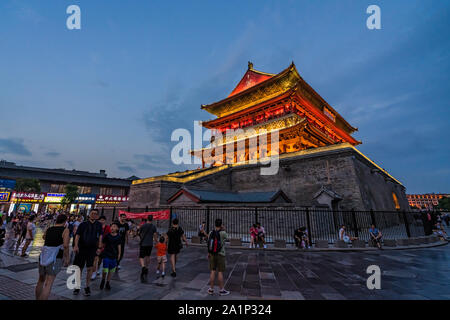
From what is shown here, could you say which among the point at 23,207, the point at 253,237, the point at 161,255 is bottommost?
the point at 253,237

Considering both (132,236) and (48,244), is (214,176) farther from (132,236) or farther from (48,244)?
(48,244)

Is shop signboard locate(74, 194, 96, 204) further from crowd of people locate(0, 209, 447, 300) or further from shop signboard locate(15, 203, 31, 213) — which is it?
crowd of people locate(0, 209, 447, 300)

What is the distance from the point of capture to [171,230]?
6.12 metres

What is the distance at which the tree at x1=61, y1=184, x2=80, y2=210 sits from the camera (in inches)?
1554

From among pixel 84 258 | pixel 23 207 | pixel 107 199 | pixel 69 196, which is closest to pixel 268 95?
pixel 84 258

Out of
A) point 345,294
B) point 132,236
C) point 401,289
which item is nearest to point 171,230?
point 345,294

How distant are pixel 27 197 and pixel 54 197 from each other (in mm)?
4503

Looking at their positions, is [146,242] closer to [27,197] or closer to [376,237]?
[376,237]

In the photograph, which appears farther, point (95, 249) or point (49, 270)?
point (95, 249)

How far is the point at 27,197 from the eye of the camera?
1419 inches

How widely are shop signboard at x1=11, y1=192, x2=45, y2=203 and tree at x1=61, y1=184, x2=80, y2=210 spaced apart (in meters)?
3.70

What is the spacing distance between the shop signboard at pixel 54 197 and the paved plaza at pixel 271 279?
4116 centimetres

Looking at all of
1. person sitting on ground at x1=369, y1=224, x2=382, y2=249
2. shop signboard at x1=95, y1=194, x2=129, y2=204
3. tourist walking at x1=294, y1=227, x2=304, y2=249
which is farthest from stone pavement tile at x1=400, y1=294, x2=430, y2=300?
shop signboard at x1=95, y1=194, x2=129, y2=204

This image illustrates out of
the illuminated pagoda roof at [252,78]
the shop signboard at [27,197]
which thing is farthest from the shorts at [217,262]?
the shop signboard at [27,197]
